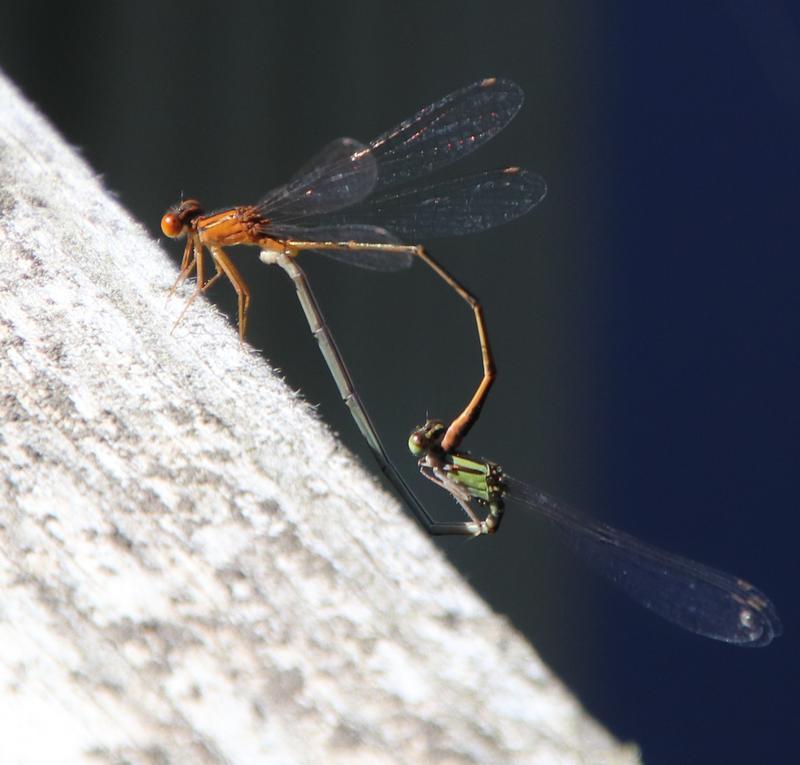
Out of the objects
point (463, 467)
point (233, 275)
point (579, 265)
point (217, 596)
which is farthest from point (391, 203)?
point (579, 265)

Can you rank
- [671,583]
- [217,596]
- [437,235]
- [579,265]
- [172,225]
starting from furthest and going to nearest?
[579,265]
[437,235]
[172,225]
[671,583]
[217,596]

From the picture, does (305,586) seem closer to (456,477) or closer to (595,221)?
(456,477)

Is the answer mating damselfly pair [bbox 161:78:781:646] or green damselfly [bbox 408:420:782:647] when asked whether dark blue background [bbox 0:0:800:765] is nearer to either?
mating damselfly pair [bbox 161:78:781:646]

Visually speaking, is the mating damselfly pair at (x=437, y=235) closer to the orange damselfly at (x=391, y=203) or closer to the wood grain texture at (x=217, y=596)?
the orange damselfly at (x=391, y=203)

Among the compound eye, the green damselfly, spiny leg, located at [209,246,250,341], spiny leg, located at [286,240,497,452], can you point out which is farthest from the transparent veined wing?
the compound eye

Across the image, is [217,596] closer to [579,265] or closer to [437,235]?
[437,235]

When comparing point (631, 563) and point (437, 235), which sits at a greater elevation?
point (437, 235)

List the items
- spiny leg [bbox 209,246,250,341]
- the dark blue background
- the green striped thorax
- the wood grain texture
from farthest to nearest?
the dark blue background
the green striped thorax
spiny leg [bbox 209,246,250,341]
the wood grain texture
